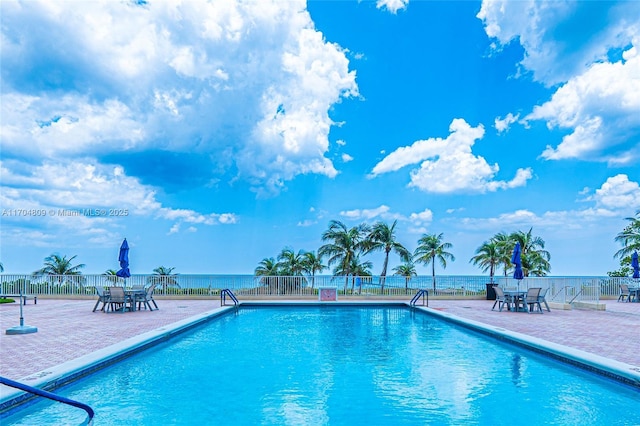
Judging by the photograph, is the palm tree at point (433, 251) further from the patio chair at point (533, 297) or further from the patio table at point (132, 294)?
the patio table at point (132, 294)

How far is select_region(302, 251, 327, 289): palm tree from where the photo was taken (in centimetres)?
2797

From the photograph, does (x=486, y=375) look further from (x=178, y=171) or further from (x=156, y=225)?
(x=156, y=225)

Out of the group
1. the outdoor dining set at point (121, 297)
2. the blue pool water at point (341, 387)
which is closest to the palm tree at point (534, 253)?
the blue pool water at point (341, 387)

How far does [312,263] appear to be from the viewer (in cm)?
2806

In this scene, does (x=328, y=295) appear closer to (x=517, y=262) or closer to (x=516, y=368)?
(x=517, y=262)

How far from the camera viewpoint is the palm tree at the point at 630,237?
78.9ft

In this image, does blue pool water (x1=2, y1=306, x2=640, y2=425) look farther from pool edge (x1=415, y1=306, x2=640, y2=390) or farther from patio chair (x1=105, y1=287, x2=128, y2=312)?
patio chair (x1=105, y1=287, x2=128, y2=312)


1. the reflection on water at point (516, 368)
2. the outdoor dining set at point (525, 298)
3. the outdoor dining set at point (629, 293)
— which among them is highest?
the outdoor dining set at point (525, 298)

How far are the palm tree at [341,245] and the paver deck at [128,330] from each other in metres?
13.6

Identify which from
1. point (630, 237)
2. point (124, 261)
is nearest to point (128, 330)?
point (124, 261)

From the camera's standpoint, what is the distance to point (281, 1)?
16.1 meters

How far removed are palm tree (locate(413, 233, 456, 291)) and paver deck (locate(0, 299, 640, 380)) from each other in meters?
16.3

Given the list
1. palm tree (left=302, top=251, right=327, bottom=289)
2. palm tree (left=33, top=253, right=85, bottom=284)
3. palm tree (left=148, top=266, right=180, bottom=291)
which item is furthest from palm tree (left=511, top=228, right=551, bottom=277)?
palm tree (left=33, top=253, right=85, bottom=284)

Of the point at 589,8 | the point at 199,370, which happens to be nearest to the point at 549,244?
the point at 589,8
